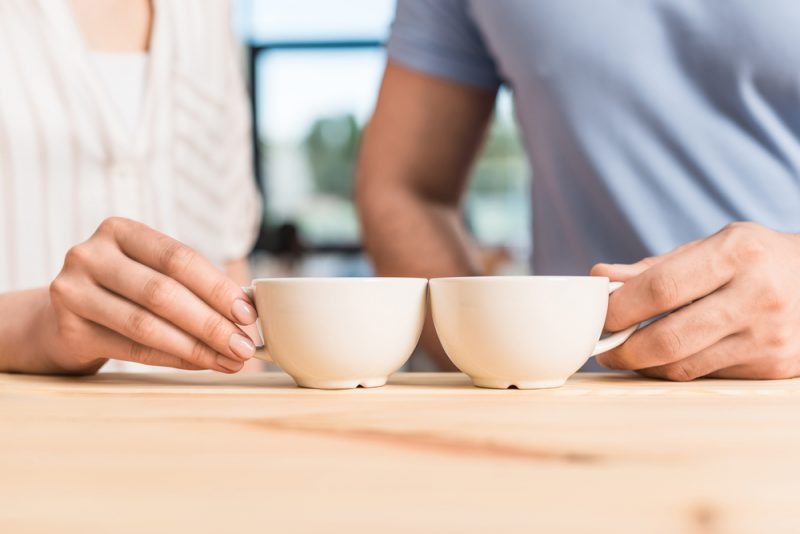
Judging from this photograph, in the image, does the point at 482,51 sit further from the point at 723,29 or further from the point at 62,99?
the point at 62,99

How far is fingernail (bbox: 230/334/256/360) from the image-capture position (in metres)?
0.62

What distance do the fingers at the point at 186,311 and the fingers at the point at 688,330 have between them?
0.32 meters

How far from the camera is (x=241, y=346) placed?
A: 2.02 ft

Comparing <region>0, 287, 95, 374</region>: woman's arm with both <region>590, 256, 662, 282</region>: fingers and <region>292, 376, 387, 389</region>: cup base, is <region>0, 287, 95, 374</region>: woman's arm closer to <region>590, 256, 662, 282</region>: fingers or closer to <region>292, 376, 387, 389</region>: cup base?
<region>292, 376, 387, 389</region>: cup base

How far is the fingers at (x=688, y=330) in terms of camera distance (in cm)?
62

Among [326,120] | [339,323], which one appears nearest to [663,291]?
[339,323]

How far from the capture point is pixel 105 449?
1.37ft

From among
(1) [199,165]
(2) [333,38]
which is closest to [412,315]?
(1) [199,165]

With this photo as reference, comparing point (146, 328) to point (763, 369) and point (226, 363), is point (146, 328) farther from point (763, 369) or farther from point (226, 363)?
point (763, 369)

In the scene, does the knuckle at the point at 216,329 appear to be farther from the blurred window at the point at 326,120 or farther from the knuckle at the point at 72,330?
the blurred window at the point at 326,120

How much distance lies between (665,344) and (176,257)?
0.40 m

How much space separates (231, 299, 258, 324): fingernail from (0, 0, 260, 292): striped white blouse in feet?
1.83

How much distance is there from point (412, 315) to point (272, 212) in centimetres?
588

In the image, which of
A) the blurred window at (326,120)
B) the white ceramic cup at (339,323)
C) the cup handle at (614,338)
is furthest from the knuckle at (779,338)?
the blurred window at (326,120)
